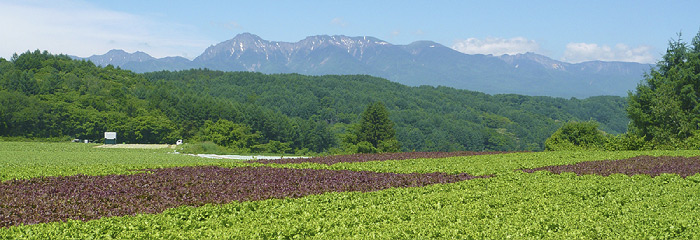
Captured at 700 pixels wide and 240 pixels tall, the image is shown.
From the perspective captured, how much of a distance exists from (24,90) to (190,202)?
4249 inches

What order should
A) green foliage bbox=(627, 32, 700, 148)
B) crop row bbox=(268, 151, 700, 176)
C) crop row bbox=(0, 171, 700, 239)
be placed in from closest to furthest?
crop row bbox=(0, 171, 700, 239) → crop row bbox=(268, 151, 700, 176) → green foliage bbox=(627, 32, 700, 148)

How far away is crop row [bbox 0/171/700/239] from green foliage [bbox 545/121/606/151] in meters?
32.2

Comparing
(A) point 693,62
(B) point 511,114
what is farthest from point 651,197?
(B) point 511,114

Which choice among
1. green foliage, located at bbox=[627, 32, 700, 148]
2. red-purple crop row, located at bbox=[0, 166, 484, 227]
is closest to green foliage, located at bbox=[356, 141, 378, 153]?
green foliage, located at bbox=[627, 32, 700, 148]

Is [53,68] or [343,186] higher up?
[53,68]

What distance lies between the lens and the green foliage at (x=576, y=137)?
155 ft

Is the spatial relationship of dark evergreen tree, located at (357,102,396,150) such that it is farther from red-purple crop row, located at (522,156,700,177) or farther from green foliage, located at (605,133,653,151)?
red-purple crop row, located at (522,156,700,177)

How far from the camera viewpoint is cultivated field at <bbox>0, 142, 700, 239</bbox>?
33.7ft

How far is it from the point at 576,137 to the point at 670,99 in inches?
304

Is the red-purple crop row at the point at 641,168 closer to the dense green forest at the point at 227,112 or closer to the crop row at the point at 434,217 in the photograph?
the crop row at the point at 434,217

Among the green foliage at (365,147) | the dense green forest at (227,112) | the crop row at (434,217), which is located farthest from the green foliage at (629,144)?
the green foliage at (365,147)

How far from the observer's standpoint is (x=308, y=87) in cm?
17962

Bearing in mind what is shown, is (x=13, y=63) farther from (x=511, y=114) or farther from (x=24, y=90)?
(x=511, y=114)

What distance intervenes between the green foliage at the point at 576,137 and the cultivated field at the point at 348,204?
25.5m
